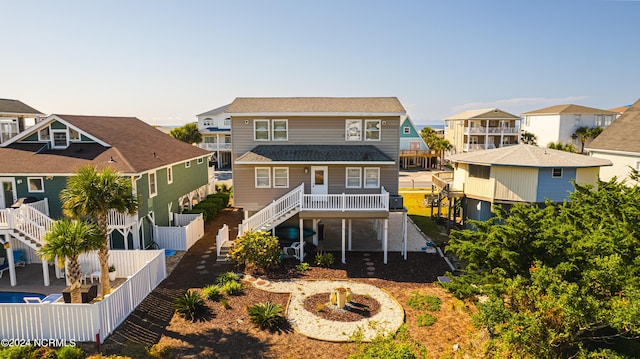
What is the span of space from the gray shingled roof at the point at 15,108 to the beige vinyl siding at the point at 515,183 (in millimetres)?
32631

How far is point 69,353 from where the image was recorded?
33.4 feet

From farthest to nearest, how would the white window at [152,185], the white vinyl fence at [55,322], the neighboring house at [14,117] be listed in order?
1. the neighboring house at [14,117]
2. the white window at [152,185]
3. the white vinyl fence at [55,322]

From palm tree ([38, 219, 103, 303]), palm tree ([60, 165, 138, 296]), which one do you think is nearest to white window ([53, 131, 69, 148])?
palm tree ([60, 165, 138, 296])

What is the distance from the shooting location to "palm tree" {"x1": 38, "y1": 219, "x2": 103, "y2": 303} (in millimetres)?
11961

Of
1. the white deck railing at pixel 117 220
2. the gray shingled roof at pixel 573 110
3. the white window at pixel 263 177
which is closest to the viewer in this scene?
the white deck railing at pixel 117 220

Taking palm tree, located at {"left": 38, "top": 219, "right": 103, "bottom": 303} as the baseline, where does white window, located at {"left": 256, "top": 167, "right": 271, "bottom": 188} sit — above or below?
above

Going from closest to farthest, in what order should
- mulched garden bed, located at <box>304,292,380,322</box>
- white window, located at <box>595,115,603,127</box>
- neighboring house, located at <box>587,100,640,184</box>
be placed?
mulched garden bed, located at <box>304,292,380,322</box>, neighboring house, located at <box>587,100,640,184</box>, white window, located at <box>595,115,603,127</box>

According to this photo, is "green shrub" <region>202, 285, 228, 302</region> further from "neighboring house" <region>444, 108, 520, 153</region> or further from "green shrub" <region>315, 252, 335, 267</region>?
"neighboring house" <region>444, 108, 520, 153</region>

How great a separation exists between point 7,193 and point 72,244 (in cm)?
1067

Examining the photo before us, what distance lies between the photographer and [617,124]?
28.9 metres

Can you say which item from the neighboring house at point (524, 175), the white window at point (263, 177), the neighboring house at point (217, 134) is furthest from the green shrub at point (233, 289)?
the neighboring house at point (217, 134)

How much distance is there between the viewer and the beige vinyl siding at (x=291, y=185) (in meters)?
21.1

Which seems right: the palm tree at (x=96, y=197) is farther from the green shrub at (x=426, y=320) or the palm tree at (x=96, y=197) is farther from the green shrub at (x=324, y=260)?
the green shrub at (x=426, y=320)

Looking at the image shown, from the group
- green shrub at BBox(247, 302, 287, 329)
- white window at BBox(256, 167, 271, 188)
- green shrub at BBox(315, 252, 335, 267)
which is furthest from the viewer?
white window at BBox(256, 167, 271, 188)
